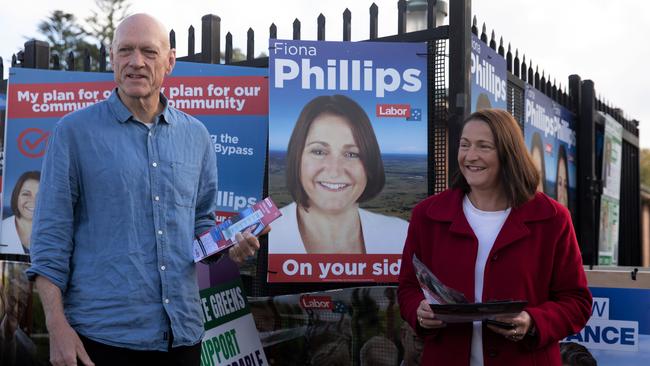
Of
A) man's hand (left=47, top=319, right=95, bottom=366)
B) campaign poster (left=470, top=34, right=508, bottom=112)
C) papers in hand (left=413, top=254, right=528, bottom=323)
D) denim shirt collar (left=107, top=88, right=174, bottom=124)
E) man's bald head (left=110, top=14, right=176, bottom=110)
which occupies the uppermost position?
campaign poster (left=470, top=34, right=508, bottom=112)

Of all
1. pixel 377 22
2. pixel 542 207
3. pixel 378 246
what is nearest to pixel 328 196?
pixel 378 246

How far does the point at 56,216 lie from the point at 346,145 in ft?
8.77

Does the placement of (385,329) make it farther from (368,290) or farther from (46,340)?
(46,340)

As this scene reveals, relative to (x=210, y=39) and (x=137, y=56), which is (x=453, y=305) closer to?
(x=137, y=56)

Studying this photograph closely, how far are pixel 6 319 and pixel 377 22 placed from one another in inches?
140

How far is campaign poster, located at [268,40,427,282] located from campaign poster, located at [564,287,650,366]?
1.25 metres

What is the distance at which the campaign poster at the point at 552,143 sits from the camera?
6.55 meters

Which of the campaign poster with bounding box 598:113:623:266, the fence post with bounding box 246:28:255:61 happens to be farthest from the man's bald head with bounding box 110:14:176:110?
the campaign poster with bounding box 598:113:623:266

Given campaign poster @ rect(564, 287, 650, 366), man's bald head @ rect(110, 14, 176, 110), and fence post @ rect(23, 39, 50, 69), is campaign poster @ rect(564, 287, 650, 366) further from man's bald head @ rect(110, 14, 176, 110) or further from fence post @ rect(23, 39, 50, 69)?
fence post @ rect(23, 39, 50, 69)

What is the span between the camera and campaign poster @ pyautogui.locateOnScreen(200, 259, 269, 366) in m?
4.44

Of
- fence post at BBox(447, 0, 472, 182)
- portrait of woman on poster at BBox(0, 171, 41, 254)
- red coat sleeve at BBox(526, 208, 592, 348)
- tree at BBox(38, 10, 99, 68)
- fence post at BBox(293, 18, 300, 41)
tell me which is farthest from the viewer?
tree at BBox(38, 10, 99, 68)

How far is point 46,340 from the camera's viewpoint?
561 centimetres

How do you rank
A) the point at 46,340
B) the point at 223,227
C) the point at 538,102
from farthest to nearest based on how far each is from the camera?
1. the point at 538,102
2. the point at 46,340
3. the point at 223,227

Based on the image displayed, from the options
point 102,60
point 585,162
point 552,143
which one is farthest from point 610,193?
point 102,60
